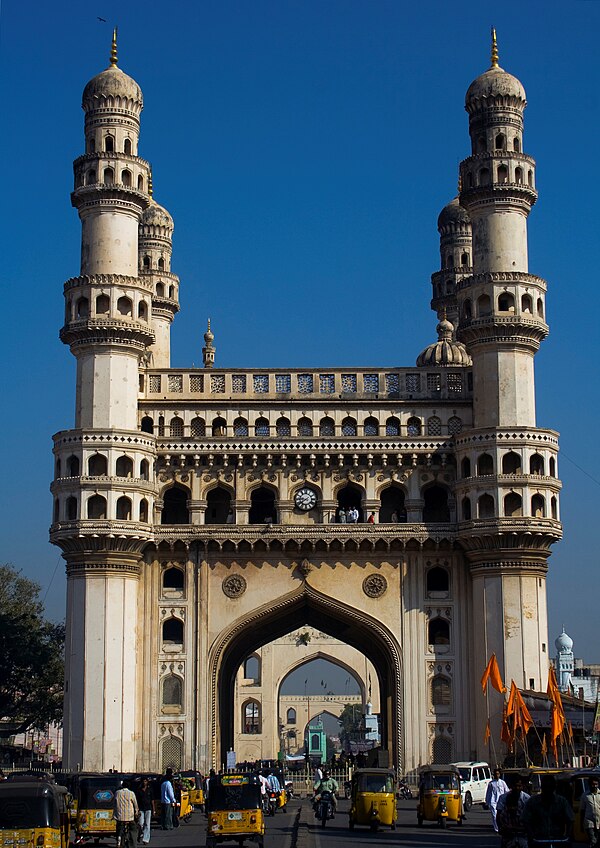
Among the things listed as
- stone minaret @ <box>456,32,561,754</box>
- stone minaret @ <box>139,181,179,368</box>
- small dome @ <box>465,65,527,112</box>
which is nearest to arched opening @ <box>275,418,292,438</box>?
stone minaret @ <box>456,32,561,754</box>

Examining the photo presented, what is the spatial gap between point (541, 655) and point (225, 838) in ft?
79.5

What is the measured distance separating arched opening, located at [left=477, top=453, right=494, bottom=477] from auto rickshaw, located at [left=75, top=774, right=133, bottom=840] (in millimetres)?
23570

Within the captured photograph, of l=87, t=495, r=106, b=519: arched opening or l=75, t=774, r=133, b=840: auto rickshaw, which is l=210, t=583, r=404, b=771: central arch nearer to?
l=87, t=495, r=106, b=519: arched opening

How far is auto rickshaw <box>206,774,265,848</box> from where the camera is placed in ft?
92.8

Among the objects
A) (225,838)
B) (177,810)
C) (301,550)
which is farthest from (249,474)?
(225,838)

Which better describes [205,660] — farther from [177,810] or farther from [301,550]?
[177,810]

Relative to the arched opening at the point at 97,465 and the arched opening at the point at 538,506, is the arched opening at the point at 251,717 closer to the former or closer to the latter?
the arched opening at the point at 97,465

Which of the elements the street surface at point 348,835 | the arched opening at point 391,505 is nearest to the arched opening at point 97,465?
the arched opening at point 391,505

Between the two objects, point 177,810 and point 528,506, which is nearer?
point 177,810

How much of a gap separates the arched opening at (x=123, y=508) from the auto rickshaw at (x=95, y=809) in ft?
66.2

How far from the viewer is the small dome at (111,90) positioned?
5503 centimetres

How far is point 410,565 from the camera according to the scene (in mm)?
52844

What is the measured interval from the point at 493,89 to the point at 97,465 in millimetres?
21033

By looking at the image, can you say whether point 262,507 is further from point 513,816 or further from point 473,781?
point 513,816
